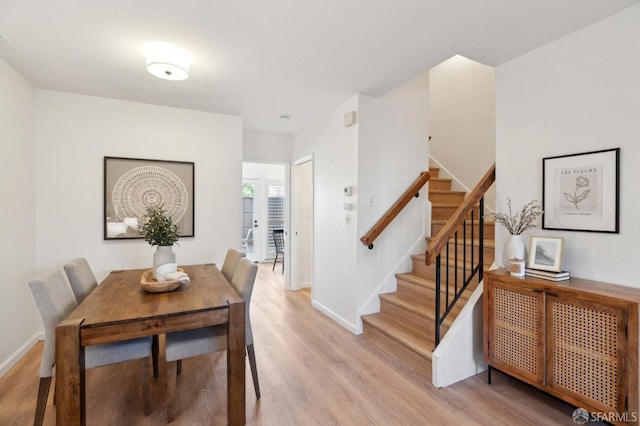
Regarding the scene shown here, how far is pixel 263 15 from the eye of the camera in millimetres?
1849

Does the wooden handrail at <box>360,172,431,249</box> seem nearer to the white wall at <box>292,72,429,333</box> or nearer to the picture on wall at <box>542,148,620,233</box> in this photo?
the white wall at <box>292,72,429,333</box>

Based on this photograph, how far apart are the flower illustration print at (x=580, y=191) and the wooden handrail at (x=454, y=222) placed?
23.1 inches

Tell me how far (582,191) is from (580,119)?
475mm

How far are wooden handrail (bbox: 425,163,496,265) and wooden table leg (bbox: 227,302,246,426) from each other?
4.53 feet

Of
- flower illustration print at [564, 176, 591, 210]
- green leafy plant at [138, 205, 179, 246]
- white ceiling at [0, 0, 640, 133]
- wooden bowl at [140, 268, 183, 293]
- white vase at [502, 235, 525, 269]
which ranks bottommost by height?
wooden bowl at [140, 268, 183, 293]

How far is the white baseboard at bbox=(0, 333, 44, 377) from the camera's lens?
7.81ft

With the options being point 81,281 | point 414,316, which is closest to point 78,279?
point 81,281

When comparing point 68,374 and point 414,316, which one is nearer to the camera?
point 68,374

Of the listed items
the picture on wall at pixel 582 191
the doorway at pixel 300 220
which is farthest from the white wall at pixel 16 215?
the picture on wall at pixel 582 191

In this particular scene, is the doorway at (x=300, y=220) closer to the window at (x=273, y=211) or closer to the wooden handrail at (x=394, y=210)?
the wooden handrail at (x=394, y=210)

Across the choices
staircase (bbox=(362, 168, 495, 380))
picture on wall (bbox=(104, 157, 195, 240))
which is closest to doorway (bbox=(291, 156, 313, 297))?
picture on wall (bbox=(104, 157, 195, 240))

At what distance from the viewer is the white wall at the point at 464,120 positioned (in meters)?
3.92

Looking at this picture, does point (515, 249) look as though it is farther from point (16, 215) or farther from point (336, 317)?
point (16, 215)

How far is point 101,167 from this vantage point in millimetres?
3215
